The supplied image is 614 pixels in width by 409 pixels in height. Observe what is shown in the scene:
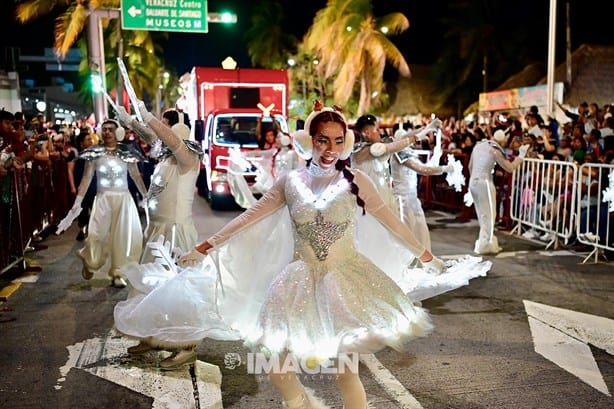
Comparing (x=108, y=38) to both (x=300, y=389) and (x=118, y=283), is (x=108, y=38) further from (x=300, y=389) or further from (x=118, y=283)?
(x=300, y=389)

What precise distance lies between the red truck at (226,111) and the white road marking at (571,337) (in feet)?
27.2

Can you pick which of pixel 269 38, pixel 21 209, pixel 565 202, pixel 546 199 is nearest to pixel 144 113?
pixel 21 209

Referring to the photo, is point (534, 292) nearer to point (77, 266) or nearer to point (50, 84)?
point (77, 266)

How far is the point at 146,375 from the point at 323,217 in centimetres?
223

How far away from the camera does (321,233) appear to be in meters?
3.62

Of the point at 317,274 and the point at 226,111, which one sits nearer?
the point at 317,274

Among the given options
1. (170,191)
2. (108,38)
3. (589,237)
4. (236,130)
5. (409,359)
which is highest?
(108,38)

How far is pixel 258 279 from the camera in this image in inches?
158

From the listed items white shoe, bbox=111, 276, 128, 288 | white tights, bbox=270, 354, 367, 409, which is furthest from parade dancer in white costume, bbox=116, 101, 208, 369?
white shoe, bbox=111, 276, 128, 288

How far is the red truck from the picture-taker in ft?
47.5

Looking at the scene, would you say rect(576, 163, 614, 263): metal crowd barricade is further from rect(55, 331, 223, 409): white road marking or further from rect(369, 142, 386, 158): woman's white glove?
rect(55, 331, 223, 409): white road marking

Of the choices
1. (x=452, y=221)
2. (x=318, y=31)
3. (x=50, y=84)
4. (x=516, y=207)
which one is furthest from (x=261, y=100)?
(x=50, y=84)

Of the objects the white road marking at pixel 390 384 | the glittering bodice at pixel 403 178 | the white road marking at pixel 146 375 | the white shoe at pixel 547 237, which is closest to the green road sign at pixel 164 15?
the white shoe at pixel 547 237

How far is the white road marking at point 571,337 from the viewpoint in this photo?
4.95 metres
